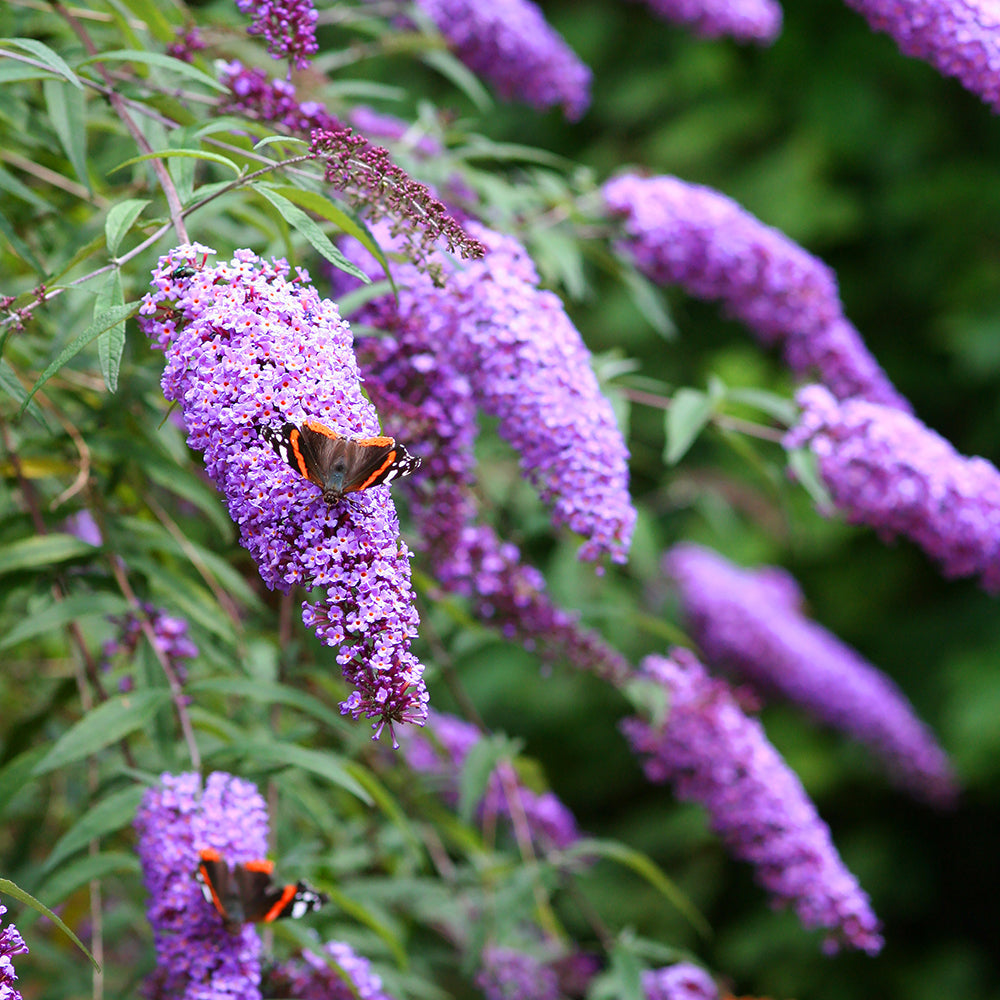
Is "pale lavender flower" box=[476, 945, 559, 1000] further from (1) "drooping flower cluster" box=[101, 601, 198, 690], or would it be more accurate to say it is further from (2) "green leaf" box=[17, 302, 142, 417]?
(2) "green leaf" box=[17, 302, 142, 417]

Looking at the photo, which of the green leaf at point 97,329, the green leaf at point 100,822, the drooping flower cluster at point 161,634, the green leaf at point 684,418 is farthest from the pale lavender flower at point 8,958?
the green leaf at point 684,418

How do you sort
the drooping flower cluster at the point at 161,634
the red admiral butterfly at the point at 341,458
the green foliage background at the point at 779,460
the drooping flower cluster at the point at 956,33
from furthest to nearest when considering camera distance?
the green foliage background at the point at 779,460
the drooping flower cluster at the point at 956,33
the drooping flower cluster at the point at 161,634
the red admiral butterfly at the point at 341,458

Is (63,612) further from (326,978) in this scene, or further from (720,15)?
(720,15)

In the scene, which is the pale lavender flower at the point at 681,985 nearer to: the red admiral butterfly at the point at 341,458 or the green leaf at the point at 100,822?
the green leaf at the point at 100,822

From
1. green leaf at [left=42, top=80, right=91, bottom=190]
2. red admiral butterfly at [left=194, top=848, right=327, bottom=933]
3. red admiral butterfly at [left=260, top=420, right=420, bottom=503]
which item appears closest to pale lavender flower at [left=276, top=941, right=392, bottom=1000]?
red admiral butterfly at [left=194, top=848, right=327, bottom=933]

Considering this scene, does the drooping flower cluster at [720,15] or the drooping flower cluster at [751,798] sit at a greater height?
the drooping flower cluster at [720,15]

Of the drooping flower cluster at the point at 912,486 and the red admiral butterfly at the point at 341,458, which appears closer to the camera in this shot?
the red admiral butterfly at the point at 341,458

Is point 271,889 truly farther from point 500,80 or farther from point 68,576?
point 500,80

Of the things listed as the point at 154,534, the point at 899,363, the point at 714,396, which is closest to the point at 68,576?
the point at 154,534
